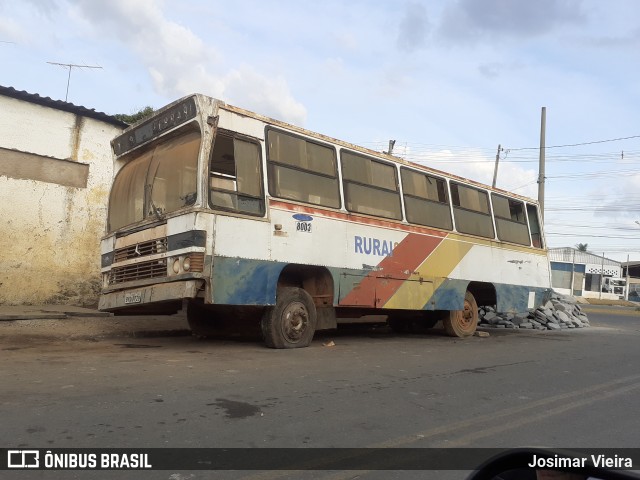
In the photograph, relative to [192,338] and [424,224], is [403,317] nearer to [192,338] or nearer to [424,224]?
[424,224]

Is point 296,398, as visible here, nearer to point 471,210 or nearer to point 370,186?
point 370,186

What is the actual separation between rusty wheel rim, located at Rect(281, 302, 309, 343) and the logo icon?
4573 mm

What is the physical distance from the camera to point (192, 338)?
30.4 feet

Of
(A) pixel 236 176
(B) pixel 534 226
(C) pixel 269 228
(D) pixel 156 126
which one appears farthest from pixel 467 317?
(D) pixel 156 126

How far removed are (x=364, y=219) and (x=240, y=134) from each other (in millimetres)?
2619

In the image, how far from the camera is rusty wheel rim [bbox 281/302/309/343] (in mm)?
7730

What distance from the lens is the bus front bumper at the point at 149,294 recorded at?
6.61 metres

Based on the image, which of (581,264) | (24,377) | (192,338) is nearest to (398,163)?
(192,338)

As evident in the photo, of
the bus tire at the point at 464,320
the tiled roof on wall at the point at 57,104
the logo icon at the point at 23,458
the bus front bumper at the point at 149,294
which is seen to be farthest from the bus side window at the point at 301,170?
the tiled roof on wall at the point at 57,104

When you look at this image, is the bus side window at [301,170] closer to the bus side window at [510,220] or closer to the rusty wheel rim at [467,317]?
the rusty wheel rim at [467,317]

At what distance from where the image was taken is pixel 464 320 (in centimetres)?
1130

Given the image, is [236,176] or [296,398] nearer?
[296,398]

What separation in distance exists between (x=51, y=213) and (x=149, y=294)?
5.26 metres

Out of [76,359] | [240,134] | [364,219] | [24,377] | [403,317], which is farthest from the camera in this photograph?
[403,317]
